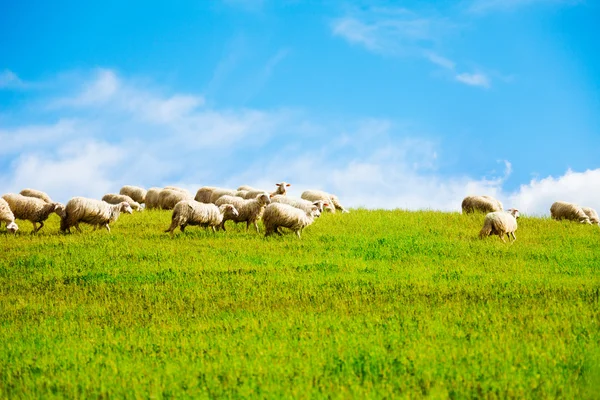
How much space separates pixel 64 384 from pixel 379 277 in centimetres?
1007

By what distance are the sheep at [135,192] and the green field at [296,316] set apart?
1704 centimetres

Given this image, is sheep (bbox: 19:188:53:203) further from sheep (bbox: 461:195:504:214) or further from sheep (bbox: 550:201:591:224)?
sheep (bbox: 550:201:591:224)

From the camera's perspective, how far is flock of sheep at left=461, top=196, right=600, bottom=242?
25109 mm

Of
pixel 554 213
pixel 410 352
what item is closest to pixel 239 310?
pixel 410 352

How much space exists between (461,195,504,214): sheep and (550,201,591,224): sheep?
5.35 metres

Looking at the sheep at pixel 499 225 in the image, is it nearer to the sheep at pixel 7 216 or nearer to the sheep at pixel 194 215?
the sheep at pixel 194 215

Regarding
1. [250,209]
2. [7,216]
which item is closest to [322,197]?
[250,209]

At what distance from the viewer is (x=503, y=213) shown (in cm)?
2544

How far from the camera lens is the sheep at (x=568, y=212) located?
3850 cm

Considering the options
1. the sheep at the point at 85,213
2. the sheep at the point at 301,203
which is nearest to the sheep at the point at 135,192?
the sheep at the point at 85,213

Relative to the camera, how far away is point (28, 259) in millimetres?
20906

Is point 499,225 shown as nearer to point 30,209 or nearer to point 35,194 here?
point 30,209

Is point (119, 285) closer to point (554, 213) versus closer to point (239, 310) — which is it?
point (239, 310)

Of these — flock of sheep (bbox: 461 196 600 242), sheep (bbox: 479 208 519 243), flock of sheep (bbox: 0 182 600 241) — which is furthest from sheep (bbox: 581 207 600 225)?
sheep (bbox: 479 208 519 243)
